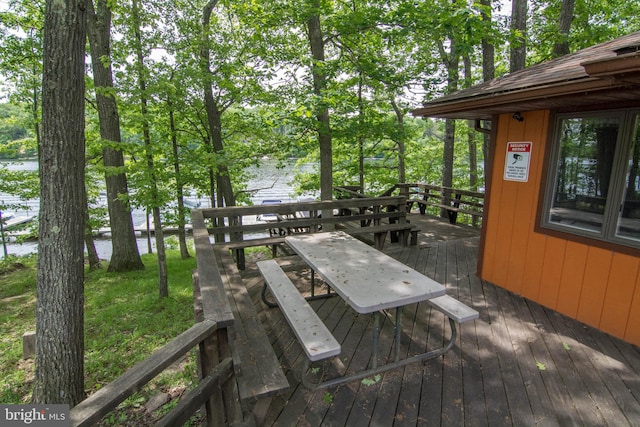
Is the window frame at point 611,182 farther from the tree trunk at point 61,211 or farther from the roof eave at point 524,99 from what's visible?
the tree trunk at point 61,211

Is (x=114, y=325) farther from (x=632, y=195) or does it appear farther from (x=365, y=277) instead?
(x=632, y=195)

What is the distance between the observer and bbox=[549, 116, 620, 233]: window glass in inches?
116

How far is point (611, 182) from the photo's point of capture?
2893 millimetres

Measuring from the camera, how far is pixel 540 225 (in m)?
3.51

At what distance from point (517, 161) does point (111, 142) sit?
5.96m

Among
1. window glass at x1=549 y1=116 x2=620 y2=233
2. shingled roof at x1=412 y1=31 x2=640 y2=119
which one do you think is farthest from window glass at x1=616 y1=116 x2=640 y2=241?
shingled roof at x1=412 y1=31 x2=640 y2=119

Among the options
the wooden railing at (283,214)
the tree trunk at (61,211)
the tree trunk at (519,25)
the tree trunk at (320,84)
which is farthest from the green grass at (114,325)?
the tree trunk at (519,25)

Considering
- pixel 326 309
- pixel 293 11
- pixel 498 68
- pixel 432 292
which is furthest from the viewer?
pixel 498 68

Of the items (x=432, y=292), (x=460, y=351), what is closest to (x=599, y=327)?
(x=460, y=351)

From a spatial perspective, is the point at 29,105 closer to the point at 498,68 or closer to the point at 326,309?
the point at 326,309

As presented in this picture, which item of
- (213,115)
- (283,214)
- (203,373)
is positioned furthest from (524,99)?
(213,115)

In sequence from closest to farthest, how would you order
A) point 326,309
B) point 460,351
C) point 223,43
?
point 460,351
point 326,309
point 223,43

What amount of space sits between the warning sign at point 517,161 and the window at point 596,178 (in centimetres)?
28

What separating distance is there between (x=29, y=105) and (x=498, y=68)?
49.7ft
